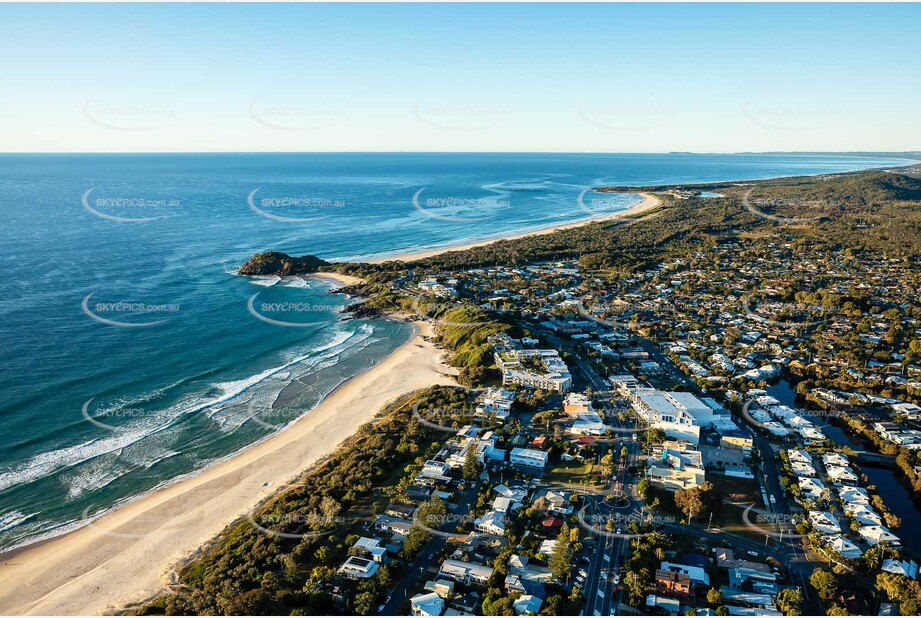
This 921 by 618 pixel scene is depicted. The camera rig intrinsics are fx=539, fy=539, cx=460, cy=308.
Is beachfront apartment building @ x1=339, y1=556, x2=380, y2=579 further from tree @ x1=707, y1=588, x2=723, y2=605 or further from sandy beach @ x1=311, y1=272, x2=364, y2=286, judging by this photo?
sandy beach @ x1=311, y1=272, x2=364, y2=286

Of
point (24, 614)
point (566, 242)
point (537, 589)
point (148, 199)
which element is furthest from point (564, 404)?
point (148, 199)

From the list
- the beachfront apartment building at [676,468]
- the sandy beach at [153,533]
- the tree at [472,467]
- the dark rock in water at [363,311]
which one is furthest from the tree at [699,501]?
the dark rock in water at [363,311]

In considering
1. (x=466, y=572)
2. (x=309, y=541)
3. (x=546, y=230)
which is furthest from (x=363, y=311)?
(x=546, y=230)

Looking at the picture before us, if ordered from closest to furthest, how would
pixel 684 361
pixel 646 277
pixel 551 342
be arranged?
pixel 684 361 → pixel 551 342 → pixel 646 277

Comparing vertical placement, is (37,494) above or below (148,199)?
below

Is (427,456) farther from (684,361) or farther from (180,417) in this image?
(684,361)

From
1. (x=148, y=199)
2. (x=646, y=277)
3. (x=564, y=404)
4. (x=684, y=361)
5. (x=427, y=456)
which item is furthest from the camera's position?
(x=148, y=199)
